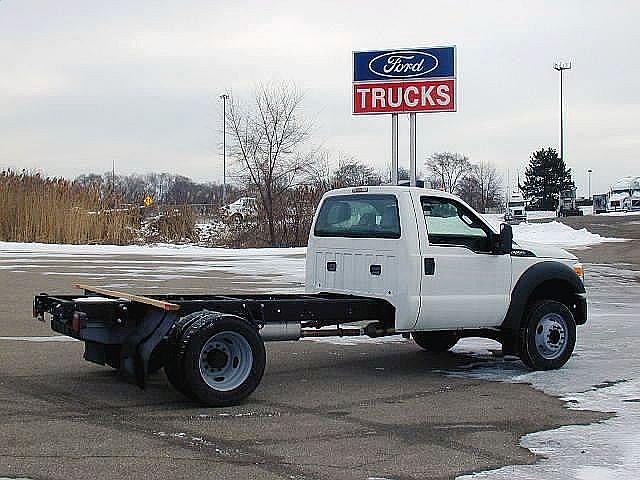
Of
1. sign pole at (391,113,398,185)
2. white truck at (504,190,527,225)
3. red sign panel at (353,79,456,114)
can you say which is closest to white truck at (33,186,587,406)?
sign pole at (391,113,398,185)

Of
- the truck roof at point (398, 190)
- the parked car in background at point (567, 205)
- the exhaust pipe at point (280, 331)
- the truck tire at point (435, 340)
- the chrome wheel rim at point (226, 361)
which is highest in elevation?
the parked car in background at point (567, 205)

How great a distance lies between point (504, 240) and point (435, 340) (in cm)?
208

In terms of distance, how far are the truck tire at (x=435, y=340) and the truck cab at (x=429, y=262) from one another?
673 mm

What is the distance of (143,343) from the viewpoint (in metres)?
8.49

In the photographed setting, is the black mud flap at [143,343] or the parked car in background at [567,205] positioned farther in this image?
the parked car in background at [567,205]

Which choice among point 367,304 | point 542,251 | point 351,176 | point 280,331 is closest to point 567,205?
point 351,176

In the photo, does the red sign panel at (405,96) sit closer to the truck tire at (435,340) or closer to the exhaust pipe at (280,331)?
the truck tire at (435,340)

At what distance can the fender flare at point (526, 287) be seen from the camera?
406 inches

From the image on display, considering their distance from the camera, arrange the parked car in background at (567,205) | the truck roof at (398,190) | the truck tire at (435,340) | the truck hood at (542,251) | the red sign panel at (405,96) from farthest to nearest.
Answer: the parked car in background at (567,205) → the red sign panel at (405,96) → the truck tire at (435,340) → the truck hood at (542,251) → the truck roof at (398,190)

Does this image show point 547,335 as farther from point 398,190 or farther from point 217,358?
point 217,358

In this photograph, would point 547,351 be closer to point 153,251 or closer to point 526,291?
point 526,291

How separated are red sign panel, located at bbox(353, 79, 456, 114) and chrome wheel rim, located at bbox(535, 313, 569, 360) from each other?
18776 millimetres

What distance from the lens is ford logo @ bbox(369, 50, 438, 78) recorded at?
29.0m

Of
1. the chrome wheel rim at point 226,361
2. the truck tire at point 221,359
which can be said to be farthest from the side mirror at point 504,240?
the chrome wheel rim at point 226,361
